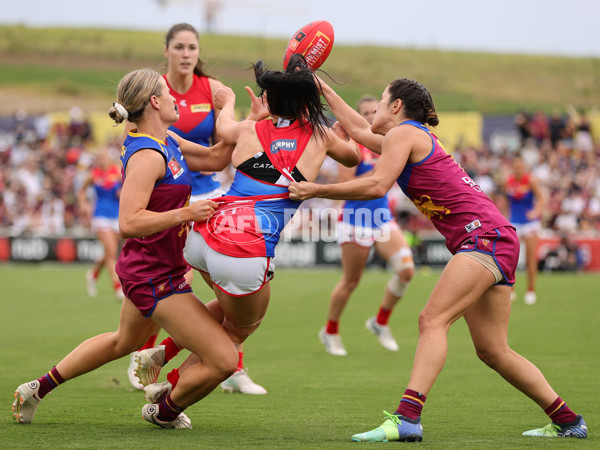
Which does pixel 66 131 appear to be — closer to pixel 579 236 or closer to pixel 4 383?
pixel 579 236

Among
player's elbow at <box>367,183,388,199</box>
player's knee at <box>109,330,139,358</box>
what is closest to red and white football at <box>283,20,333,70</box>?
player's elbow at <box>367,183,388,199</box>

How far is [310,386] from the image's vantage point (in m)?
7.00

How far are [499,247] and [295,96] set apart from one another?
1526 millimetres

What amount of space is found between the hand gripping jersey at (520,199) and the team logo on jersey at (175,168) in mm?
9982

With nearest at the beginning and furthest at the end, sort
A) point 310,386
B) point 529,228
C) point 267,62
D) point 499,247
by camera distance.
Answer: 1. point 499,247
2. point 310,386
3. point 529,228
4. point 267,62

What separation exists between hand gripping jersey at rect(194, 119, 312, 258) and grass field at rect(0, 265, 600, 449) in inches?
45.0

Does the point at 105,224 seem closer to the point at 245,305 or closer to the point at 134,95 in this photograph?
the point at 134,95

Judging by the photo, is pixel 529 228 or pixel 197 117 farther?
pixel 529 228

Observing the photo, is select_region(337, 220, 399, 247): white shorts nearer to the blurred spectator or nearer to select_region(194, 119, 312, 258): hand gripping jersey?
select_region(194, 119, 312, 258): hand gripping jersey

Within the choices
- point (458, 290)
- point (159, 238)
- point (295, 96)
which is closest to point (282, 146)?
point (295, 96)

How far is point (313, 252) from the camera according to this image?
71.3 ft

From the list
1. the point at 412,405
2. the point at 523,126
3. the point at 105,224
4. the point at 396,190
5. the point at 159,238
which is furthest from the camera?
the point at 523,126

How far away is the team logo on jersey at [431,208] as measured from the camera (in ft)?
16.7

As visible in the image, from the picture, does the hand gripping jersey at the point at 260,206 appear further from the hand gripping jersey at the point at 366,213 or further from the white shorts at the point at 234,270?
the hand gripping jersey at the point at 366,213
